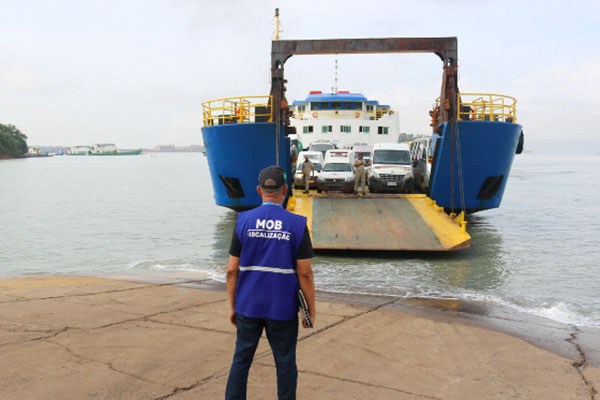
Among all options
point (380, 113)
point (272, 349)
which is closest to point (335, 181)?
point (272, 349)

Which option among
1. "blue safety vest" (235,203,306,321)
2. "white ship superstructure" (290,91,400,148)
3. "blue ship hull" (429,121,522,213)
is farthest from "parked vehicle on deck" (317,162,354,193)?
"blue safety vest" (235,203,306,321)

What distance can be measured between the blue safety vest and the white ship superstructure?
29635 mm

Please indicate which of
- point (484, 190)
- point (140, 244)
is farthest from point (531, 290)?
point (140, 244)

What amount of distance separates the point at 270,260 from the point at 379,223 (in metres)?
10.6

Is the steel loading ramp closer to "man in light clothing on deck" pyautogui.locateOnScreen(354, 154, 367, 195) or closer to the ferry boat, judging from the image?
the ferry boat

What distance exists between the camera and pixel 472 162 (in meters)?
16.4

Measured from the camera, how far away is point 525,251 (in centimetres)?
1529

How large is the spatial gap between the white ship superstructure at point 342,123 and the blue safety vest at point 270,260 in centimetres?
2964

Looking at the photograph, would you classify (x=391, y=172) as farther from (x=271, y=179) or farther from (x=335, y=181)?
(x=271, y=179)

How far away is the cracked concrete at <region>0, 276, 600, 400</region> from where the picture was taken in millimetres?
4385

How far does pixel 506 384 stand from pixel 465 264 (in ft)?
27.2

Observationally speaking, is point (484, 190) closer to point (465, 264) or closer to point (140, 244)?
point (465, 264)

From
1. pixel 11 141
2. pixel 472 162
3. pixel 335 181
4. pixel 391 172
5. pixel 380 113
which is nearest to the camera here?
pixel 472 162

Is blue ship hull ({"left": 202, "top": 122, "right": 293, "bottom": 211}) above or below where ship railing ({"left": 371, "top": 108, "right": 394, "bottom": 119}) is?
below
